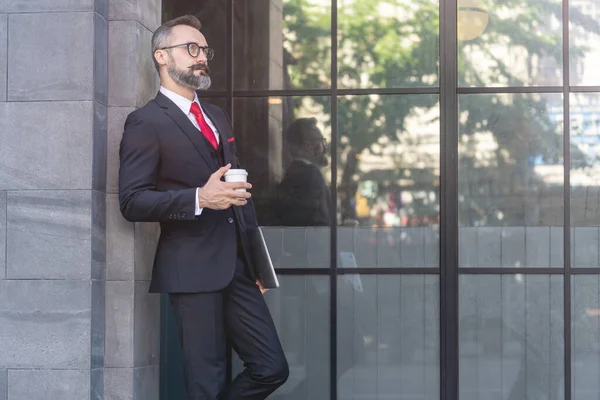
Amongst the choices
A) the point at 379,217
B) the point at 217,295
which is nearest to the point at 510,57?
the point at 379,217

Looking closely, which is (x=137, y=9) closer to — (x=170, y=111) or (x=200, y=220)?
(x=170, y=111)

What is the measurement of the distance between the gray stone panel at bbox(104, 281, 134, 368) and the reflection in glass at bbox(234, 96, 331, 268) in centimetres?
126

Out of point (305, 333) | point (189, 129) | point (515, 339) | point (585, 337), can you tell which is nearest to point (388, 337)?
point (305, 333)

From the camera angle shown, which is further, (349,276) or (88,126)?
(349,276)

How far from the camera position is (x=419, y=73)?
787 cm

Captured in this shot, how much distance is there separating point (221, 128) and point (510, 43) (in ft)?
6.83

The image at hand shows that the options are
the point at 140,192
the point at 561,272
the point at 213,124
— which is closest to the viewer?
the point at 140,192

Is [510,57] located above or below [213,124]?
above

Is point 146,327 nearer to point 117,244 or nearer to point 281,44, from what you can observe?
point 117,244

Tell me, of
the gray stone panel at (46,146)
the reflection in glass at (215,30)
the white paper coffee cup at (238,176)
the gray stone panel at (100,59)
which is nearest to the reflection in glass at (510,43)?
the reflection in glass at (215,30)

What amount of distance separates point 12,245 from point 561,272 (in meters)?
3.39

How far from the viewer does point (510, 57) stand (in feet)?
25.8

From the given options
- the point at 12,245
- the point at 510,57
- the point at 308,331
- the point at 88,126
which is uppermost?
the point at 510,57

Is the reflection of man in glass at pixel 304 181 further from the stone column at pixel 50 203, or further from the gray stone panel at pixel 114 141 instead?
the stone column at pixel 50 203
